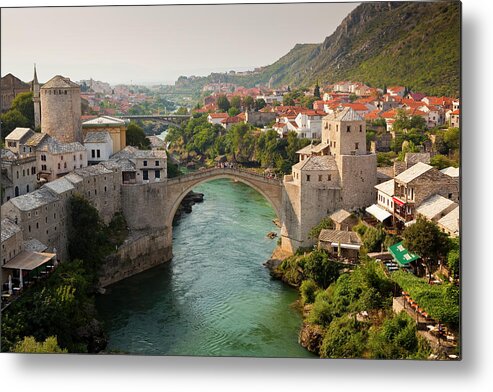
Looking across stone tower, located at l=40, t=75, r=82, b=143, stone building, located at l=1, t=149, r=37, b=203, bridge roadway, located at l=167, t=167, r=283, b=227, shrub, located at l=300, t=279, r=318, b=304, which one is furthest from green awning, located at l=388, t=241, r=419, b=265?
stone tower, located at l=40, t=75, r=82, b=143

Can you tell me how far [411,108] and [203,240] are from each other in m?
6.36

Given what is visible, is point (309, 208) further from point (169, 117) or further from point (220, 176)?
point (169, 117)

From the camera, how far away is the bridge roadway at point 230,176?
1487 cm

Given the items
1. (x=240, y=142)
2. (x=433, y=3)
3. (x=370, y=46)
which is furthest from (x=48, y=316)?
(x=240, y=142)

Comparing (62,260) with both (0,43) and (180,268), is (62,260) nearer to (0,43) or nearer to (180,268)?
(180,268)

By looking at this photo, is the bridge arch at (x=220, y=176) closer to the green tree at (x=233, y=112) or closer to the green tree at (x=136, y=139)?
the green tree at (x=136, y=139)

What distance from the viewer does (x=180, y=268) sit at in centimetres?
1409

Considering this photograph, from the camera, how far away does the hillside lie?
866 centimetres

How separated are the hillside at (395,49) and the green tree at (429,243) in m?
1.90

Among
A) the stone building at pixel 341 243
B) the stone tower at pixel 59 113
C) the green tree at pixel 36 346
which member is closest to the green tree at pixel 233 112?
the stone tower at pixel 59 113

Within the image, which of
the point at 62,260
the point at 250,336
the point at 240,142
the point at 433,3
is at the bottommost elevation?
the point at 250,336

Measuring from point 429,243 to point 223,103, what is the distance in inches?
854

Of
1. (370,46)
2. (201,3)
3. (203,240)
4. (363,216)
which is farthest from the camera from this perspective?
(203,240)

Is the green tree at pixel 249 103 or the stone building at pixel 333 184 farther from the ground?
the green tree at pixel 249 103
